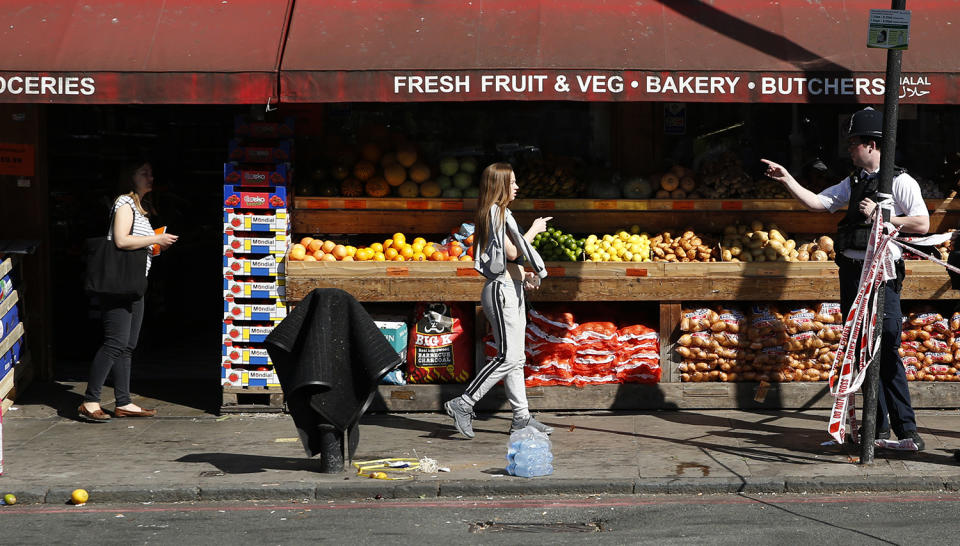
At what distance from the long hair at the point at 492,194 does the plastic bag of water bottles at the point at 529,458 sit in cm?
166

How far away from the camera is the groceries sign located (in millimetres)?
9547

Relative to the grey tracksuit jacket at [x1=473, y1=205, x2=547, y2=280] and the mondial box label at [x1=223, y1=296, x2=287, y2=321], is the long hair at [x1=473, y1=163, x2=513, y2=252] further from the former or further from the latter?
the mondial box label at [x1=223, y1=296, x2=287, y2=321]

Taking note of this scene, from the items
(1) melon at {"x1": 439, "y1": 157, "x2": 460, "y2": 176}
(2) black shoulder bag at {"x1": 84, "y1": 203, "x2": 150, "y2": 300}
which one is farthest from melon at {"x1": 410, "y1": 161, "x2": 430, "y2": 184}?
(2) black shoulder bag at {"x1": 84, "y1": 203, "x2": 150, "y2": 300}

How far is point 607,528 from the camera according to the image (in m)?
7.04

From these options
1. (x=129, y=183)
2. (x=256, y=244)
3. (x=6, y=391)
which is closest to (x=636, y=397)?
(x=256, y=244)

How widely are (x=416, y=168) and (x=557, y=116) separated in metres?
1.42

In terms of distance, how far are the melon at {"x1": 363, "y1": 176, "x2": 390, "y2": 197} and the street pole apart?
4.27 m

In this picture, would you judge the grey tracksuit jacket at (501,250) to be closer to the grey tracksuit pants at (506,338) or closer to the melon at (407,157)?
the grey tracksuit pants at (506,338)

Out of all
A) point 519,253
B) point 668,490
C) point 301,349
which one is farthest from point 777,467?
point 301,349

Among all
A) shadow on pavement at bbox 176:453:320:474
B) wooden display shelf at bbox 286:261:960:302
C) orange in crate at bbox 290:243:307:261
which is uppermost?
orange in crate at bbox 290:243:307:261

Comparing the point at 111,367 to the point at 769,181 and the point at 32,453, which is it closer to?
the point at 32,453

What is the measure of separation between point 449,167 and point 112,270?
302cm

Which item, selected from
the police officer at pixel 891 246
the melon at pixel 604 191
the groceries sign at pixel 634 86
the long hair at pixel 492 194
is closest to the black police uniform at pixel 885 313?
the police officer at pixel 891 246

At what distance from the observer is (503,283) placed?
29.6ft
